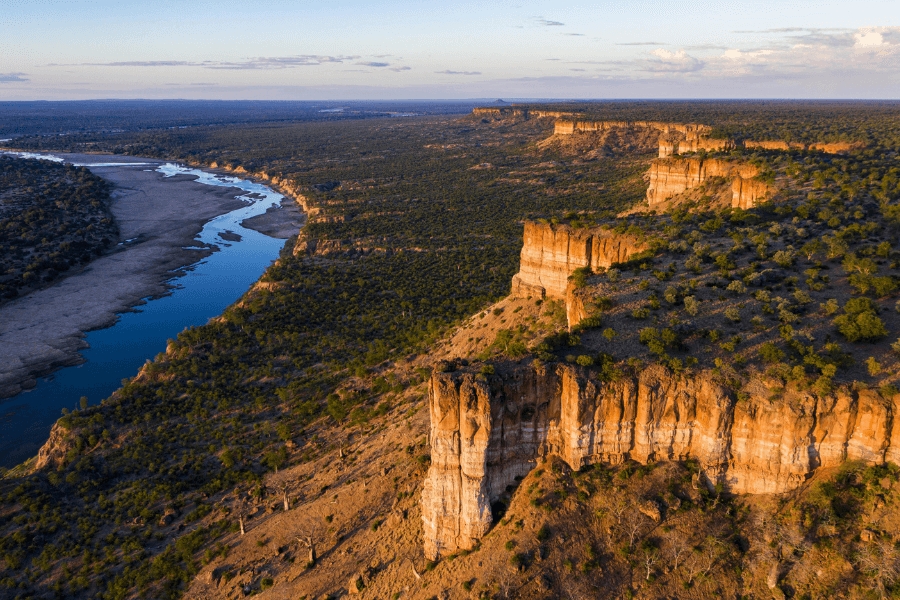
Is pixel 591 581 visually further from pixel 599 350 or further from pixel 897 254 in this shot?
pixel 897 254

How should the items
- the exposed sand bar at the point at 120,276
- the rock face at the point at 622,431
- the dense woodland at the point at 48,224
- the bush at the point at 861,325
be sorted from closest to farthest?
the rock face at the point at 622,431 < the bush at the point at 861,325 < the exposed sand bar at the point at 120,276 < the dense woodland at the point at 48,224

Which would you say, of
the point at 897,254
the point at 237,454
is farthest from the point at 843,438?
the point at 237,454

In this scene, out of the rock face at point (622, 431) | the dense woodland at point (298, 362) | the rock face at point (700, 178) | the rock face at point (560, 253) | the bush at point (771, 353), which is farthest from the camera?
the rock face at point (700, 178)

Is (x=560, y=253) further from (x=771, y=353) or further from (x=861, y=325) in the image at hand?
(x=861, y=325)

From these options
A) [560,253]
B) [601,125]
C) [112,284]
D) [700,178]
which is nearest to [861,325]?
[560,253]

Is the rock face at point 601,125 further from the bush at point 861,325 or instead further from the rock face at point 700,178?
the bush at point 861,325

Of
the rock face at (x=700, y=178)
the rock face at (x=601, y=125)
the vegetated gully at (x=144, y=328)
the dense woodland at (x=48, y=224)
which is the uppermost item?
the rock face at (x=601, y=125)

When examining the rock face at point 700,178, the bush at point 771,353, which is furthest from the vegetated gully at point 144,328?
the rock face at point 700,178

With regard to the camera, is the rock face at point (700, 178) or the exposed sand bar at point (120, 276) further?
the exposed sand bar at point (120, 276)

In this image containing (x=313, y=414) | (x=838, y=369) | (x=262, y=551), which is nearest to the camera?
(x=838, y=369)
